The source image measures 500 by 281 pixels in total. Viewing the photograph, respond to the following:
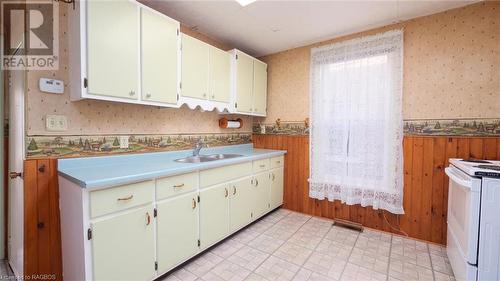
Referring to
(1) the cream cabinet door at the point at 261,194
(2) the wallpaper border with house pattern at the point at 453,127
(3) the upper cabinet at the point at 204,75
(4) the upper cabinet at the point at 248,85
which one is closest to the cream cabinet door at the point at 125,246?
(3) the upper cabinet at the point at 204,75

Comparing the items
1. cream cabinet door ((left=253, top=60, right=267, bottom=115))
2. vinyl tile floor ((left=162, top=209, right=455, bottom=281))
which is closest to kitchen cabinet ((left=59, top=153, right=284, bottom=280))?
vinyl tile floor ((left=162, top=209, right=455, bottom=281))

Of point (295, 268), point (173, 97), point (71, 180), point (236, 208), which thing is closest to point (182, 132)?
point (173, 97)

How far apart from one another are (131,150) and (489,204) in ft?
8.99

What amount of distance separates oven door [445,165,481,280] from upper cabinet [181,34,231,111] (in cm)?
225

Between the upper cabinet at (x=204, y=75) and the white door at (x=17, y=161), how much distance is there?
114cm

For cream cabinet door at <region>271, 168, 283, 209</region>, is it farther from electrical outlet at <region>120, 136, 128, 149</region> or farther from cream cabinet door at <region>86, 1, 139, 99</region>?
cream cabinet door at <region>86, 1, 139, 99</region>

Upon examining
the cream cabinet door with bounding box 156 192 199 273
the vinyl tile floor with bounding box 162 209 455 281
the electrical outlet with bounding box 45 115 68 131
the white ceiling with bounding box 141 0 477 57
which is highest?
the white ceiling with bounding box 141 0 477 57

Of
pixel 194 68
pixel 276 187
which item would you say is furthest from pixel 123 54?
pixel 276 187

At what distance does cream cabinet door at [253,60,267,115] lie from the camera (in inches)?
121

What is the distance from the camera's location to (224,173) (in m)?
2.20

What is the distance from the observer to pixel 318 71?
2.86 meters

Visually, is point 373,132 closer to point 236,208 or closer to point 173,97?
point 236,208

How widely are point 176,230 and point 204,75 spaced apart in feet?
5.05

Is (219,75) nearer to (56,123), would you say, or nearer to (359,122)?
(56,123)
